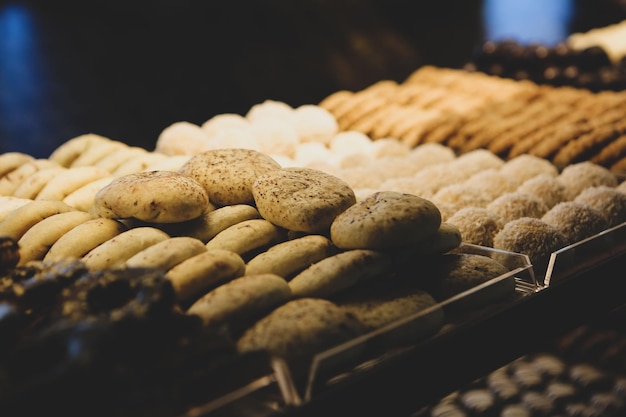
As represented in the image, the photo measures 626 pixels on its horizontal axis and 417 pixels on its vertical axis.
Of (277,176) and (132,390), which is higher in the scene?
(277,176)

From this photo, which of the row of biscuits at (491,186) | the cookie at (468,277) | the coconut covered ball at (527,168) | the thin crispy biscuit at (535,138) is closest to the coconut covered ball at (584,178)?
the row of biscuits at (491,186)

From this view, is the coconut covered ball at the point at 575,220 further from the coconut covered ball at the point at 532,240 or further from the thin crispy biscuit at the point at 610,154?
the thin crispy biscuit at the point at 610,154

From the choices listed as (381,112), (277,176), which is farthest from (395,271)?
(381,112)

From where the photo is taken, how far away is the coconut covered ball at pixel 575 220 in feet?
6.29

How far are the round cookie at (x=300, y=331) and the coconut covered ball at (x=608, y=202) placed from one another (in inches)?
49.3

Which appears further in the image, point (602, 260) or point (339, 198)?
point (602, 260)

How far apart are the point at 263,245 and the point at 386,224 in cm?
34

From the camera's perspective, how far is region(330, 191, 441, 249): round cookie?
138 centimetres

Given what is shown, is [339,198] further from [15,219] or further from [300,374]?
[15,219]

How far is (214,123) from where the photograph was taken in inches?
115

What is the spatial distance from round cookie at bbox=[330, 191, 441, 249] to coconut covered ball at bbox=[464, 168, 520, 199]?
848 millimetres

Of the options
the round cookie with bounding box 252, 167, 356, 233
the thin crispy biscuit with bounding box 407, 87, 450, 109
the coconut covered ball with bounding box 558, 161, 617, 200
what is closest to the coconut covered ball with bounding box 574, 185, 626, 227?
the coconut covered ball with bounding box 558, 161, 617, 200

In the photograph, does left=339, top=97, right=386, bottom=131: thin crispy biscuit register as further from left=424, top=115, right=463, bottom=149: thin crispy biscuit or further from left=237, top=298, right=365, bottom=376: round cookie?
left=237, top=298, right=365, bottom=376: round cookie

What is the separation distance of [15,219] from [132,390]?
2.90 ft
